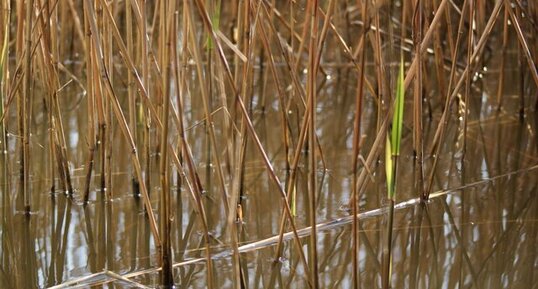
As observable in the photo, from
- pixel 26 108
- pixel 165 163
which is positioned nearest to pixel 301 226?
pixel 165 163

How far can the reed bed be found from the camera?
1.45 metres

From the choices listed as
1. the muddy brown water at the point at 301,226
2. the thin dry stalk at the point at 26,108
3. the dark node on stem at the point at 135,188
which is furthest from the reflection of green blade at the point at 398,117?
the dark node on stem at the point at 135,188

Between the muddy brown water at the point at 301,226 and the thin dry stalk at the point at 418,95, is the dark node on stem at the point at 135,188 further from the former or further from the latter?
the thin dry stalk at the point at 418,95

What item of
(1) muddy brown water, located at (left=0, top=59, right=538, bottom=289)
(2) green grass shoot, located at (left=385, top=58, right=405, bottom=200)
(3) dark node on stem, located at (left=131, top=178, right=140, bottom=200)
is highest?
(2) green grass shoot, located at (left=385, top=58, right=405, bottom=200)

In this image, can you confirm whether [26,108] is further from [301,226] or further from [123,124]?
[301,226]

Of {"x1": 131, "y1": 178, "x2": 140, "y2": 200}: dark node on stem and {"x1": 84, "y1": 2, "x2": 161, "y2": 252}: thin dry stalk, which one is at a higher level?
{"x1": 84, "y1": 2, "x2": 161, "y2": 252}: thin dry stalk

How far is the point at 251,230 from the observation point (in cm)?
197

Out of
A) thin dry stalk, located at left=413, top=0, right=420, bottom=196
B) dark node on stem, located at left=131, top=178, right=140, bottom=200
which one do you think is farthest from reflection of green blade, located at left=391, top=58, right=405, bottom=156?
dark node on stem, located at left=131, top=178, right=140, bottom=200

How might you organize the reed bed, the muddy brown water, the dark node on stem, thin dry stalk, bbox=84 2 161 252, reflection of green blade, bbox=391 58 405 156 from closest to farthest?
reflection of green blade, bbox=391 58 405 156, the reed bed, thin dry stalk, bbox=84 2 161 252, the muddy brown water, the dark node on stem

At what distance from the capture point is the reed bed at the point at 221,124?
1.45 meters

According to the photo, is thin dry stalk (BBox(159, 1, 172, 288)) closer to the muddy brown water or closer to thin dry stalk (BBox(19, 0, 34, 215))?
the muddy brown water

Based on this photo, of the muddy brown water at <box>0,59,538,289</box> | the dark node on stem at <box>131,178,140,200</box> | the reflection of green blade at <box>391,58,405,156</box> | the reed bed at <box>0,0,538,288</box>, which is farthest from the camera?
the dark node on stem at <box>131,178,140,200</box>

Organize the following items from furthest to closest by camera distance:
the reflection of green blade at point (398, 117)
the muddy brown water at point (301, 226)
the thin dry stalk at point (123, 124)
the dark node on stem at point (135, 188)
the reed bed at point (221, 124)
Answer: the dark node on stem at point (135, 188) → the muddy brown water at point (301, 226) → the thin dry stalk at point (123, 124) → the reed bed at point (221, 124) → the reflection of green blade at point (398, 117)

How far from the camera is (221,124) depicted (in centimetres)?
268
